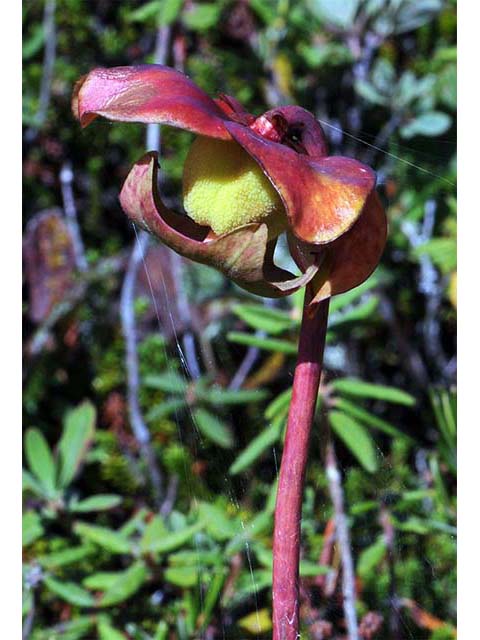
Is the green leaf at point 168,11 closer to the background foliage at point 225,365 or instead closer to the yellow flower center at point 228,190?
the background foliage at point 225,365

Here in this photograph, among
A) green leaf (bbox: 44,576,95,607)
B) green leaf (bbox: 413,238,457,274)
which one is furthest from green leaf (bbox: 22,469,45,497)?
green leaf (bbox: 413,238,457,274)

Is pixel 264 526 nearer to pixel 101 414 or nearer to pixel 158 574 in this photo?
pixel 158 574

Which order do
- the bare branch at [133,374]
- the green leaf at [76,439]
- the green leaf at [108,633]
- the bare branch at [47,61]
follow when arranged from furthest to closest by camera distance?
the bare branch at [47,61], the bare branch at [133,374], the green leaf at [76,439], the green leaf at [108,633]

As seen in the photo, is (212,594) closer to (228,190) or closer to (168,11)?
(228,190)

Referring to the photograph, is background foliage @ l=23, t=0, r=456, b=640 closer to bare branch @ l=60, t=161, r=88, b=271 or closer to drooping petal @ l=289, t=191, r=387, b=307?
bare branch @ l=60, t=161, r=88, b=271

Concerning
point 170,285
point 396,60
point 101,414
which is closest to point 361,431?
point 170,285

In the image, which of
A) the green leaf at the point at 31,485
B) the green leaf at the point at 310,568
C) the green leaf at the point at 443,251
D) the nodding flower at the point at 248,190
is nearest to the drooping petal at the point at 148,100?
the nodding flower at the point at 248,190
